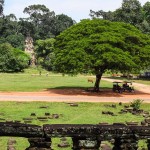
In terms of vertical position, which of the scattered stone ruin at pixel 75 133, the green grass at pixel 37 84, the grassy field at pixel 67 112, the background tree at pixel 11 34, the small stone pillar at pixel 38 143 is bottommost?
the grassy field at pixel 67 112

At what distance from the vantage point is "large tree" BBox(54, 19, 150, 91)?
108 ft

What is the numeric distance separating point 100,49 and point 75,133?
92.6 feet

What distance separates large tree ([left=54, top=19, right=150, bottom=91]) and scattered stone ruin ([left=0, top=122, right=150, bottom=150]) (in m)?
27.1

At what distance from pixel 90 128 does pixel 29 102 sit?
22.2m

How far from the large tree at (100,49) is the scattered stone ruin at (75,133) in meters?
27.1

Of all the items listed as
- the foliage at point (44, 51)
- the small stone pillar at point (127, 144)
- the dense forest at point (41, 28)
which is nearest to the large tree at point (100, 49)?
the dense forest at point (41, 28)

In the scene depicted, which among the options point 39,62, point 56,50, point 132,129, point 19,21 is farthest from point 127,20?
point 132,129

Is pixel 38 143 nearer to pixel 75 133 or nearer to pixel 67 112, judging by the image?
pixel 75 133

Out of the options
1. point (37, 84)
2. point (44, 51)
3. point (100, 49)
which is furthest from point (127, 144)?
point (44, 51)

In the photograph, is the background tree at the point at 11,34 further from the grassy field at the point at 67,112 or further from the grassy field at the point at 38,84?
the grassy field at the point at 67,112

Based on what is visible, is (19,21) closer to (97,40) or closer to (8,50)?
(8,50)

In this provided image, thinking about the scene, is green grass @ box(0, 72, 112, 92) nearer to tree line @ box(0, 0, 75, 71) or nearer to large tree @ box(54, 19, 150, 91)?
large tree @ box(54, 19, 150, 91)

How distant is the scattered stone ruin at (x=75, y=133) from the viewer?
511 cm

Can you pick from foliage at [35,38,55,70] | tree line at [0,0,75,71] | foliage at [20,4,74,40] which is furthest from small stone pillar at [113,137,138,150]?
foliage at [20,4,74,40]
